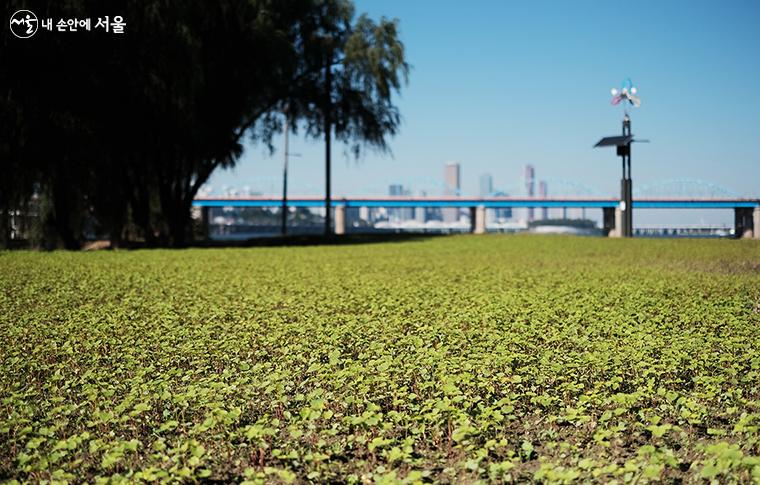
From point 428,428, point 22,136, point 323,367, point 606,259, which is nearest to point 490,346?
point 323,367

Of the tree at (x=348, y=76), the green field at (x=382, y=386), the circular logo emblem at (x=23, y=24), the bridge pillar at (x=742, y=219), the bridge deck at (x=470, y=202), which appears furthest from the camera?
the bridge deck at (x=470, y=202)

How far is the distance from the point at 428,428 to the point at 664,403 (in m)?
1.73

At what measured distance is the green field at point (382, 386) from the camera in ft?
13.2

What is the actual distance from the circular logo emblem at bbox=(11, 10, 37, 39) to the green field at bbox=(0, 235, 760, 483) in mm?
11782

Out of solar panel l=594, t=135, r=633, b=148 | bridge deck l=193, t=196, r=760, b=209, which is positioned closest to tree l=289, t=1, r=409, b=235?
solar panel l=594, t=135, r=633, b=148

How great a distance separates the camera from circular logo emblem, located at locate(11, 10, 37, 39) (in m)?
19.9

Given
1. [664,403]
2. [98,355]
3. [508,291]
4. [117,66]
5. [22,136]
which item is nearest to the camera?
[664,403]

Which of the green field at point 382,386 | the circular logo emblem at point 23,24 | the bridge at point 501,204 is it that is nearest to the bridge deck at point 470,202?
the bridge at point 501,204

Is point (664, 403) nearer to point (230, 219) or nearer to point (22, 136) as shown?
point (22, 136)

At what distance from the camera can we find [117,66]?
22.3 m

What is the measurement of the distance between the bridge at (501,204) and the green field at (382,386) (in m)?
63.3

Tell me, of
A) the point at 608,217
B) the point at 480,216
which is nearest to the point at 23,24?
the point at 480,216

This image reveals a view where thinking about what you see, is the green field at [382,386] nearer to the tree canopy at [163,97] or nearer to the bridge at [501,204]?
the tree canopy at [163,97]

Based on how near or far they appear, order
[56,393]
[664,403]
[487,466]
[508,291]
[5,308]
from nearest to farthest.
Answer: [487,466] → [664,403] → [56,393] → [5,308] → [508,291]
